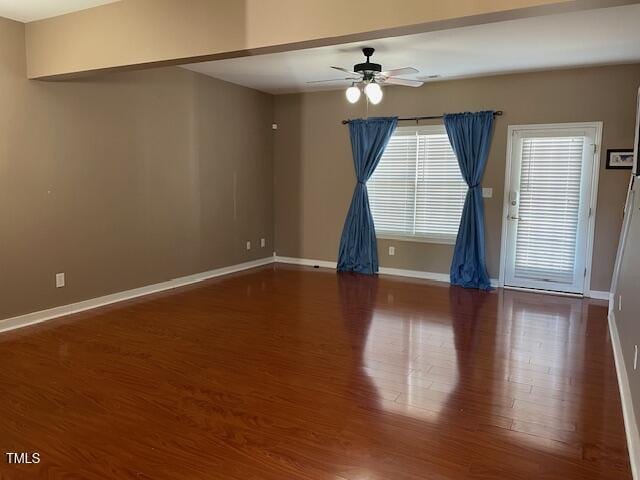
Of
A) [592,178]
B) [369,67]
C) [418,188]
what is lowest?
[418,188]

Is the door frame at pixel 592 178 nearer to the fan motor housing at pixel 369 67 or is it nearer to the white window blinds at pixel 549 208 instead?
the white window blinds at pixel 549 208

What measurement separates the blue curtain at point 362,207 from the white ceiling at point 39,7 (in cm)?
393

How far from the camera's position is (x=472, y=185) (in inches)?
248

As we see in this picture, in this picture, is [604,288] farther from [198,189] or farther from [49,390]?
[49,390]

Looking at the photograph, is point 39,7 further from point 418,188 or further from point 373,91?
point 418,188

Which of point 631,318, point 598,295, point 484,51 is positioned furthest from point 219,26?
point 598,295

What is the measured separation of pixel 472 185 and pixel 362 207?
1.58 meters

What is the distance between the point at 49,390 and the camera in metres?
3.13

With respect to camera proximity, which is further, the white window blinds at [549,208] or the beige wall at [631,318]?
the white window blinds at [549,208]

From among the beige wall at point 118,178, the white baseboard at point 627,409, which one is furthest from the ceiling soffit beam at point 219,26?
the white baseboard at point 627,409

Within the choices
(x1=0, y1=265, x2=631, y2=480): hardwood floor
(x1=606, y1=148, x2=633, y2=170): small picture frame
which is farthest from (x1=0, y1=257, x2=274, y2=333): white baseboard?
(x1=606, y1=148, x2=633, y2=170): small picture frame

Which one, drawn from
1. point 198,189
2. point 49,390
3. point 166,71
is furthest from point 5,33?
point 49,390

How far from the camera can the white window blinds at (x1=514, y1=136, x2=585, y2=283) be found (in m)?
5.82

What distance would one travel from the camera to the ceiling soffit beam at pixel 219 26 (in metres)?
2.70
